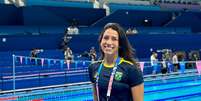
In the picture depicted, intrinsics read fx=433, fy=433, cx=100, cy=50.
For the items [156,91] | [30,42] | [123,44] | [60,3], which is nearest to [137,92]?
[123,44]

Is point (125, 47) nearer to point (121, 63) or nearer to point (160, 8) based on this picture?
point (121, 63)

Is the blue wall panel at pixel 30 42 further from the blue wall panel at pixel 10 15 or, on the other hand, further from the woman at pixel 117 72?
the woman at pixel 117 72

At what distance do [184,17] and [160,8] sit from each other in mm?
1897

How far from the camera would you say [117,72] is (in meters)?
2.51

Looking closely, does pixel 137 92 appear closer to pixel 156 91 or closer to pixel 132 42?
pixel 156 91

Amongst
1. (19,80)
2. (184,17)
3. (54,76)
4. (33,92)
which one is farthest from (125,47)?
(184,17)

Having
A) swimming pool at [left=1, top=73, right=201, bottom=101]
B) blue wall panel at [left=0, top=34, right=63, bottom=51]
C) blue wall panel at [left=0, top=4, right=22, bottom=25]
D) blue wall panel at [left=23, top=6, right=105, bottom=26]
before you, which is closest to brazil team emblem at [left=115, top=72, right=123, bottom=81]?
swimming pool at [left=1, top=73, right=201, bottom=101]

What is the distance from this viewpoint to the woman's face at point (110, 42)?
251 centimetres

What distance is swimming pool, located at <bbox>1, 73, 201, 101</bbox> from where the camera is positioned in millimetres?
8539

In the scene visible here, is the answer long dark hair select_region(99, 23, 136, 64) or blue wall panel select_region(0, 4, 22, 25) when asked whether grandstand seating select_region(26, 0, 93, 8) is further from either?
long dark hair select_region(99, 23, 136, 64)

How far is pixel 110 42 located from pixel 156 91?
965 centimetres

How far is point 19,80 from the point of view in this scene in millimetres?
11914

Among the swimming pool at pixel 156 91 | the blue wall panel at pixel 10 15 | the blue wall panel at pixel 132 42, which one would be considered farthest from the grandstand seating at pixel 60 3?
the swimming pool at pixel 156 91

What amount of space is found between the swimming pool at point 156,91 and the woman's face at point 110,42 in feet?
18.2
